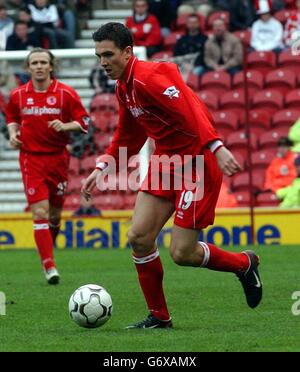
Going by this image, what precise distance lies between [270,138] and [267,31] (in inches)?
82.8

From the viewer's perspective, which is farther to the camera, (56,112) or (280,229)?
(280,229)

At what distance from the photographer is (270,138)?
17.9 metres

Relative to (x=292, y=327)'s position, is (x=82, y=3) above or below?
above

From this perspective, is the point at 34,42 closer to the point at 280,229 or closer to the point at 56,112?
the point at 280,229

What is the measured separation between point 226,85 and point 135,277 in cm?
→ 703

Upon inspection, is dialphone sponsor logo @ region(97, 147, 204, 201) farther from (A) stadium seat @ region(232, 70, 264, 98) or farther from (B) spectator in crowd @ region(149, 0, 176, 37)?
(B) spectator in crowd @ region(149, 0, 176, 37)

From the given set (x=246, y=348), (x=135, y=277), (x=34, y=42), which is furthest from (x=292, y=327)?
(x=34, y=42)

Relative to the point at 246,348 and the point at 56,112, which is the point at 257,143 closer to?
the point at 56,112

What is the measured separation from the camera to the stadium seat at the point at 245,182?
17359mm

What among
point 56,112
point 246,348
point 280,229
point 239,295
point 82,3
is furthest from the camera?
point 82,3

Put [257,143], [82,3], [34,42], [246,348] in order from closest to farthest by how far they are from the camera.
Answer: [246,348] < [257,143] < [34,42] < [82,3]

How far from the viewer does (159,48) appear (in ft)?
65.3


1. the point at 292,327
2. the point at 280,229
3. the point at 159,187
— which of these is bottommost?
the point at 280,229

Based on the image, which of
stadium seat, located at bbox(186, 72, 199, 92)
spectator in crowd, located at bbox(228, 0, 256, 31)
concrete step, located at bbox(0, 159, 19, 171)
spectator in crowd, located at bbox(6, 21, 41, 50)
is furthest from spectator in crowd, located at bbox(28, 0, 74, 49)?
concrete step, located at bbox(0, 159, 19, 171)
